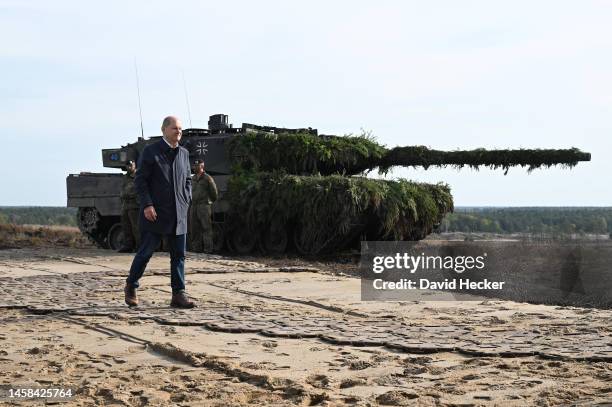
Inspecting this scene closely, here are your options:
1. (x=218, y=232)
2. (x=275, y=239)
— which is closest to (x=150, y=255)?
(x=275, y=239)

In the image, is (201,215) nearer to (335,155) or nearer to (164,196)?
(335,155)

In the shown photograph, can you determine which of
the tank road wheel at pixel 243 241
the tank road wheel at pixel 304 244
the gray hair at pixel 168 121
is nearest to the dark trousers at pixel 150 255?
the gray hair at pixel 168 121

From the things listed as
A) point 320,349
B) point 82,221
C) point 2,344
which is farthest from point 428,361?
point 82,221

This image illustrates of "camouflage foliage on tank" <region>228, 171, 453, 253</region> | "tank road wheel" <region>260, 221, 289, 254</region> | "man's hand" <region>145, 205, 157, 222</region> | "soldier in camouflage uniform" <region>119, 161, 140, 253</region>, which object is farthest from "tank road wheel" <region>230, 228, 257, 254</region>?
"man's hand" <region>145, 205, 157, 222</region>

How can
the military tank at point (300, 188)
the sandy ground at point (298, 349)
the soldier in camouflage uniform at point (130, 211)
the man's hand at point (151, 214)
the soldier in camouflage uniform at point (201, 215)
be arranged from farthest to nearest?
the military tank at point (300, 188), the soldier in camouflage uniform at point (130, 211), the soldier in camouflage uniform at point (201, 215), the man's hand at point (151, 214), the sandy ground at point (298, 349)

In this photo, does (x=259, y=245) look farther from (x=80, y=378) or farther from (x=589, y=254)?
(x=80, y=378)

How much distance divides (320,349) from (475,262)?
11971 millimetres

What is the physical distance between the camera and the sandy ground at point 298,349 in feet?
16.0

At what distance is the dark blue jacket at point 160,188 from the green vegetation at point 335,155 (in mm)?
10722

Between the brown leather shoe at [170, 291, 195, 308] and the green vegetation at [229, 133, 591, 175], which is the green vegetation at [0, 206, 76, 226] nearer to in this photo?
the green vegetation at [229, 133, 591, 175]

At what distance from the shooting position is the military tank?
17.8 metres

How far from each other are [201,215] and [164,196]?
9.24 meters

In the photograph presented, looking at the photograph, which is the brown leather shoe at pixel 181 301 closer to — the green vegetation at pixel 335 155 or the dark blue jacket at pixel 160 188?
the dark blue jacket at pixel 160 188

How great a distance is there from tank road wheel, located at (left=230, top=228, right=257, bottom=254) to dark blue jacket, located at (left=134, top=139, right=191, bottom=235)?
10.6 metres
